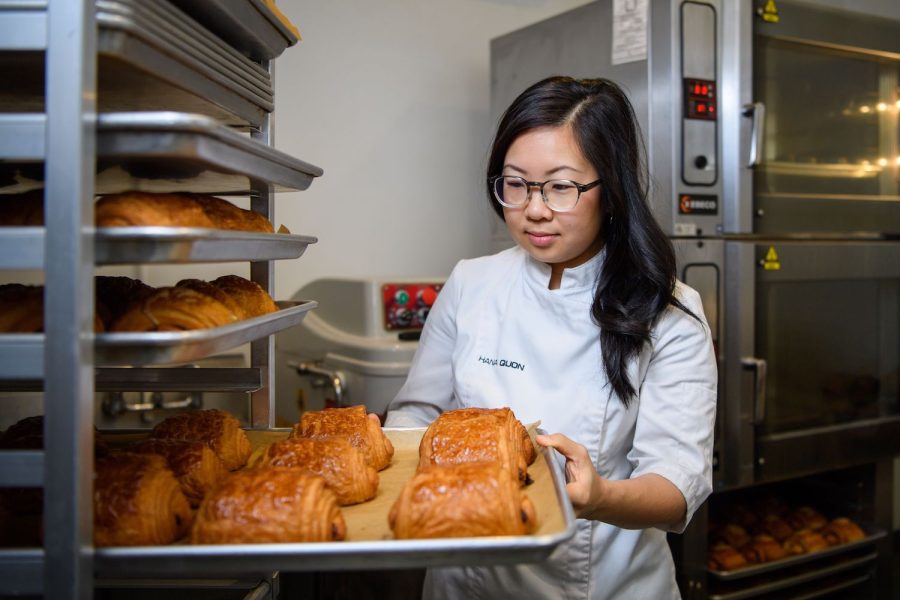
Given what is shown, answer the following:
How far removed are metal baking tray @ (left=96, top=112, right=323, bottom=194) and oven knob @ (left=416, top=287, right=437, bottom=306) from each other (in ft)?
4.21

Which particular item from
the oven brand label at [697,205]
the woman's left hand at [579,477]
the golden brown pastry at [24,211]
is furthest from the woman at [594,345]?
the golden brown pastry at [24,211]

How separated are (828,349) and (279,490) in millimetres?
2360

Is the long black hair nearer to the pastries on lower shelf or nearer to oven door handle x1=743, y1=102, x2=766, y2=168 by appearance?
the pastries on lower shelf

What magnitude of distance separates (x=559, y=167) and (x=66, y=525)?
107 cm

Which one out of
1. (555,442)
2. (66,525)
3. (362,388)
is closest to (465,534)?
(555,442)

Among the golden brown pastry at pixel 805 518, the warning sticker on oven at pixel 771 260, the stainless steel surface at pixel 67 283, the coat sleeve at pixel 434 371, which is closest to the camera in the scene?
the stainless steel surface at pixel 67 283

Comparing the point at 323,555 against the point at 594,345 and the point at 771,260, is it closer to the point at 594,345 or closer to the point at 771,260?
the point at 594,345

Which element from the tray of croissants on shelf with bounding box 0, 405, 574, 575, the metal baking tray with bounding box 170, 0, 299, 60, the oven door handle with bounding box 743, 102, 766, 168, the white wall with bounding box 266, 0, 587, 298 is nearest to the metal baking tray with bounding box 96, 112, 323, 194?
the metal baking tray with bounding box 170, 0, 299, 60

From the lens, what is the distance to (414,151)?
3340mm

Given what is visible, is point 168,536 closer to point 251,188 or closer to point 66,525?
point 66,525

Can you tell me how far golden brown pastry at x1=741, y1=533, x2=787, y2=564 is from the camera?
267 cm

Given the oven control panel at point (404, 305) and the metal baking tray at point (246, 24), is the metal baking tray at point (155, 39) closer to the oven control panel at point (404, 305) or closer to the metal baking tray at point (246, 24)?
the metal baking tray at point (246, 24)

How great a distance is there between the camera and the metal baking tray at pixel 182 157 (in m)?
0.80

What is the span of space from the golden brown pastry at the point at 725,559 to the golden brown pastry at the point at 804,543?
240 millimetres
